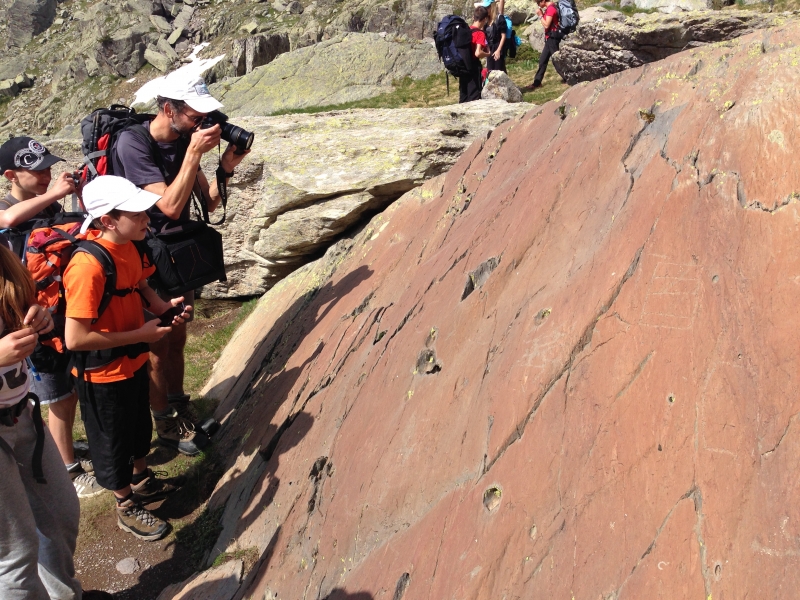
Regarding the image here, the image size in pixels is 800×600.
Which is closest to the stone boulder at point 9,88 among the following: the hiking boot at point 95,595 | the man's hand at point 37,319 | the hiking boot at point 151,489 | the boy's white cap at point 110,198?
the hiking boot at point 151,489

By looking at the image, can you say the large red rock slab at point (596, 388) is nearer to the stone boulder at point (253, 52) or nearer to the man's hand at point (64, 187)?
the man's hand at point (64, 187)

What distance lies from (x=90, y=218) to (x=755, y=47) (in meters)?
3.89

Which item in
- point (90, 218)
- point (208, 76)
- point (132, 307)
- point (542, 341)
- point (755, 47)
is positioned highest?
point (755, 47)

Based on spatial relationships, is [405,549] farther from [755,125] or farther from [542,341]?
[755,125]

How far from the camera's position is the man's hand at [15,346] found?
10.5ft

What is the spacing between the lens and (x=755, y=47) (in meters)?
3.17

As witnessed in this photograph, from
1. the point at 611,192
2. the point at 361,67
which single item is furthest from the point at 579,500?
the point at 361,67

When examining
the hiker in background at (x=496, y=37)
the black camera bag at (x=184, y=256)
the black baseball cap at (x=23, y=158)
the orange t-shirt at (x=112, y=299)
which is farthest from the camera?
the hiker in background at (x=496, y=37)

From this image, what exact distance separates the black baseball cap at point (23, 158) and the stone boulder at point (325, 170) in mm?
3075

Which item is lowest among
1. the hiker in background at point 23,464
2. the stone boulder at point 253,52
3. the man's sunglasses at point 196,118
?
the stone boulder at point 253,52

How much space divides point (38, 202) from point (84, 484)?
2.57m

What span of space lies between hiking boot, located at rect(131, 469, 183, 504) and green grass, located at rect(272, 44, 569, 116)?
11.0 metres

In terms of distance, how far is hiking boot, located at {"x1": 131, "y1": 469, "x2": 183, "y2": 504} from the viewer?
5.44 meters

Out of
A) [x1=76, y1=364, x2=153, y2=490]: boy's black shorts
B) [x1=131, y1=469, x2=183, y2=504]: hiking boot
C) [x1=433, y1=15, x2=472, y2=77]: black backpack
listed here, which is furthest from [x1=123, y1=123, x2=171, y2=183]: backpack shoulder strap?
[x1=433, y1=15, x2=472, y2=77]: black backpack
